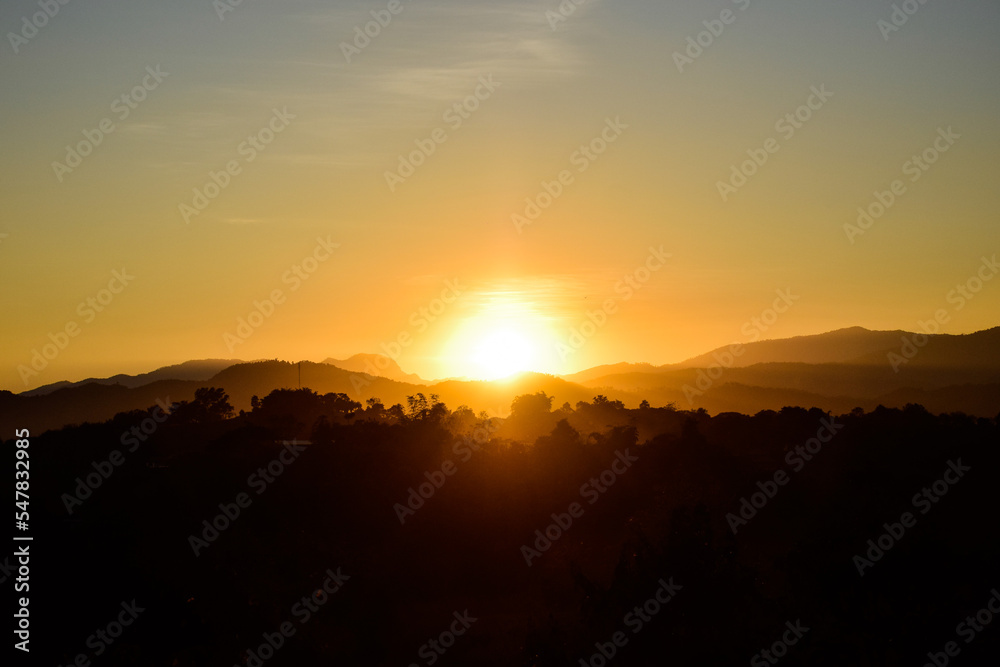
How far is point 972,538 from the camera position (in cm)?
5722

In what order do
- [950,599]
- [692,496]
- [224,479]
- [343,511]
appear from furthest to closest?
[224,479]
[343,511]
[692,496]
[950,599]

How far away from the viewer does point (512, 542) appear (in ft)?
232

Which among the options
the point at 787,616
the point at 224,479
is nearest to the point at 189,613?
the point at 787,616

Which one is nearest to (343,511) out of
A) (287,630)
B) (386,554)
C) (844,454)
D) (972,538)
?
(386,554)

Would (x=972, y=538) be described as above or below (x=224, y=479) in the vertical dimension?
below

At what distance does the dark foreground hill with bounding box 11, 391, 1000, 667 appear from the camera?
30656mm

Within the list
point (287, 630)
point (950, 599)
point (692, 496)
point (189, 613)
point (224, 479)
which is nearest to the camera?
point (950, 599)

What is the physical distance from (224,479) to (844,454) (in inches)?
2378

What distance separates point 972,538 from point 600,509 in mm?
28017

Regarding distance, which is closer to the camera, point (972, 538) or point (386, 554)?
point (972, 538)

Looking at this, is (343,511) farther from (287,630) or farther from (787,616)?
(787,616)

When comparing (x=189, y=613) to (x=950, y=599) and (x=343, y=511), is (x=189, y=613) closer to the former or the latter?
(x=950, y=599)

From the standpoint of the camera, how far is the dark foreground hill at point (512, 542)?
30.7m

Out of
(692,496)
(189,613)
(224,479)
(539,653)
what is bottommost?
(539,653)
